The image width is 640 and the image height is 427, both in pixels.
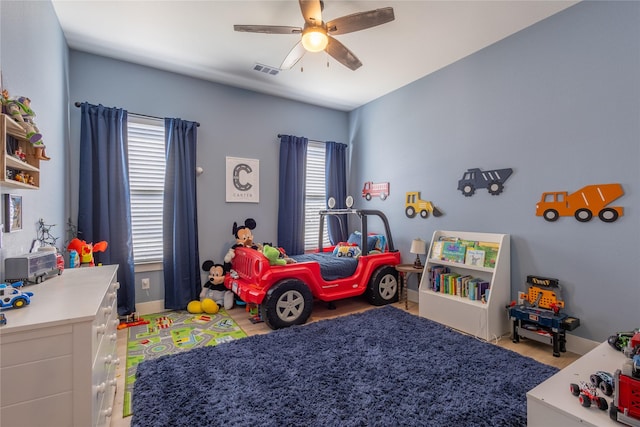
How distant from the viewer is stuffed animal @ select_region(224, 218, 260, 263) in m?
3.45

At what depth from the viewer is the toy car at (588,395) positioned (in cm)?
106

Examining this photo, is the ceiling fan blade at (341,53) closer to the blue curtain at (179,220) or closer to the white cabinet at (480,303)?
the blue curtain at (179,220)

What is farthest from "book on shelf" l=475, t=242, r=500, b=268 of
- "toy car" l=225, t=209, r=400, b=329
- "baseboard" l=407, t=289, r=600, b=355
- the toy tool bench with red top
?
"toy car" l=225, t=209, r=400, b=329

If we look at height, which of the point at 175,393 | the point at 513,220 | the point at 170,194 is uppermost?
the point at 170,194

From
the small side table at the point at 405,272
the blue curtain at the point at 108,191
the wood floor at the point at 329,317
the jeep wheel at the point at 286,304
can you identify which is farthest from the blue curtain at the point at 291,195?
the blue curtain at the point at 108,191

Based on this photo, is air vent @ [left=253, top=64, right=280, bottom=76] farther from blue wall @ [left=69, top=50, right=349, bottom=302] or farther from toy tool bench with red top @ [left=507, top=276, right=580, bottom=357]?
toy tool bench with red top @ [left=507, top=276, right=580, bottom=357]

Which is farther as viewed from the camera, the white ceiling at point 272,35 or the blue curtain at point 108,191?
the blue curtain at point 108,191

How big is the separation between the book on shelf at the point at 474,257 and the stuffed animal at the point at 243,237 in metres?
2.28

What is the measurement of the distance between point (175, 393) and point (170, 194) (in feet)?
7.08

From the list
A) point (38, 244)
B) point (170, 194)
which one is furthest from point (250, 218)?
point (38, 244)

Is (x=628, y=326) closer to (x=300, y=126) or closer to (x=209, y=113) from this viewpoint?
(x=300, y=126)

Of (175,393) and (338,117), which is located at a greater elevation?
(338,117)

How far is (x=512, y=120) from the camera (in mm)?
2744

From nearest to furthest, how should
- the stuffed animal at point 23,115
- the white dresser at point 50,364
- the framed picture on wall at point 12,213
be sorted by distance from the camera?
1. the white dresser at point 50,364
2. the stuffed animal at point 23,115
3. the framed picture on wall at point 12,213
